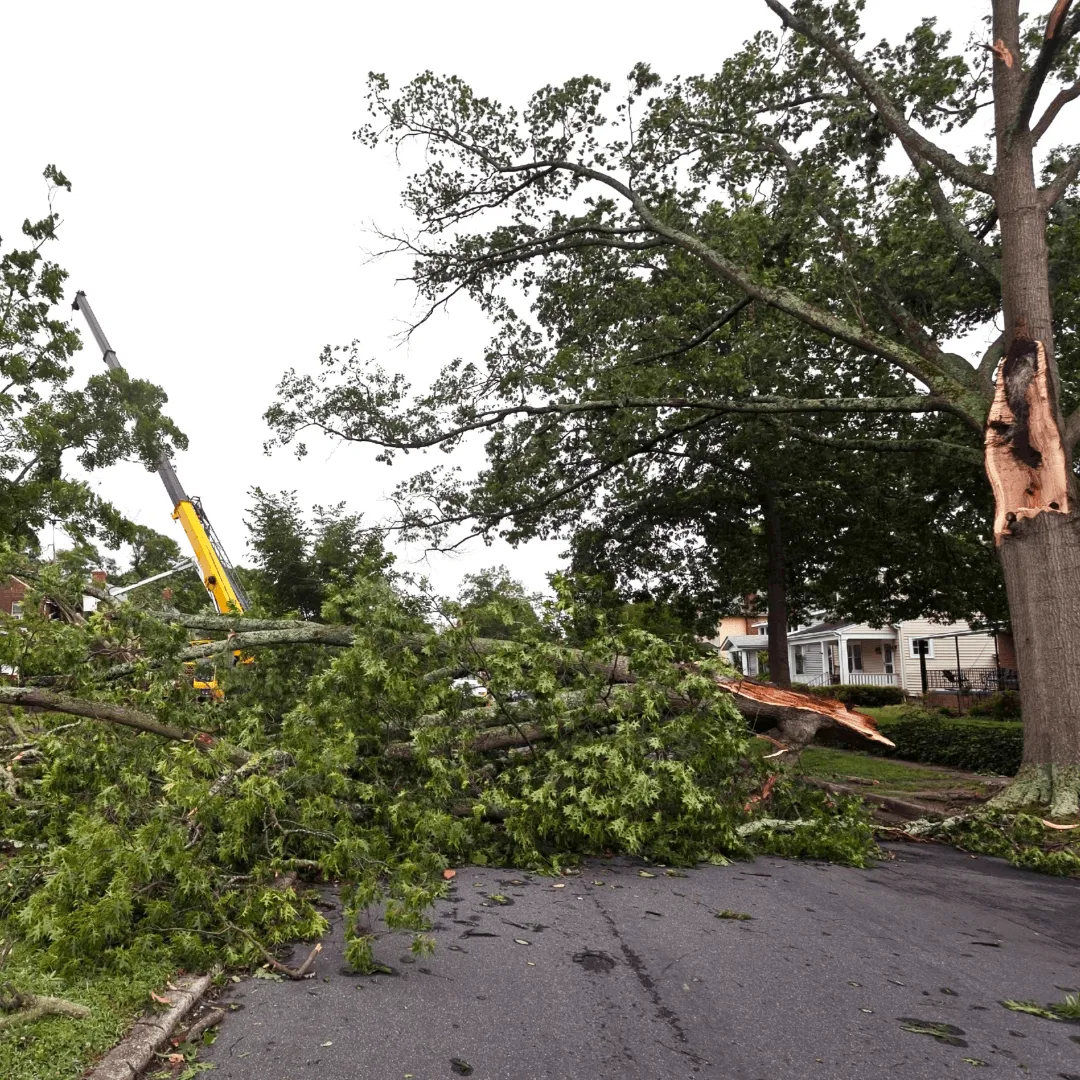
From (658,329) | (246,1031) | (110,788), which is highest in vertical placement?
(658,329)

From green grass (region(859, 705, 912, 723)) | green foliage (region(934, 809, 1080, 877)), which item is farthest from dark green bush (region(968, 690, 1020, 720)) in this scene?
green foliage (region(934, 809, 1080, 877))

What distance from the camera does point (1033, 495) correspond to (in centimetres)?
832

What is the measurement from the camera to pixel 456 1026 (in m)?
3.11

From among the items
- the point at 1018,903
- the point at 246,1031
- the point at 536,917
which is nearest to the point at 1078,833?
the point at 1018,903

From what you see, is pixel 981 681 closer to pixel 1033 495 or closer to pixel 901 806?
pixel 901 806

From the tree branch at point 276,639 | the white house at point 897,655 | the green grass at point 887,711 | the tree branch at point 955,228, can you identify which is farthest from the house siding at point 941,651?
the tree branch at point 276,639

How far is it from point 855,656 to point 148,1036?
40.8 metres

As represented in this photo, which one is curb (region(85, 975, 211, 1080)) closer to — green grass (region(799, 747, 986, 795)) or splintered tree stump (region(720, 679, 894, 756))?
splintered tree stump (region(720, 679, 894, 756))

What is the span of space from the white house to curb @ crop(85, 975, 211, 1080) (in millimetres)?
26369

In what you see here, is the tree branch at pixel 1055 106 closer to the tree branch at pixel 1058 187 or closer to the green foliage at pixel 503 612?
the tree branch at pixel 1058 187

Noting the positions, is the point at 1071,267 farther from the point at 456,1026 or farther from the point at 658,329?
the point at 456,1026

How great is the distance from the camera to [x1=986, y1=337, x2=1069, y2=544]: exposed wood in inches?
326

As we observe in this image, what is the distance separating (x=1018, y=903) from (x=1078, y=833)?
6.65 feet

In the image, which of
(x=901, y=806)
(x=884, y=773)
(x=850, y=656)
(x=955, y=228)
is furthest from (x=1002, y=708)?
(x=850, y=656)
